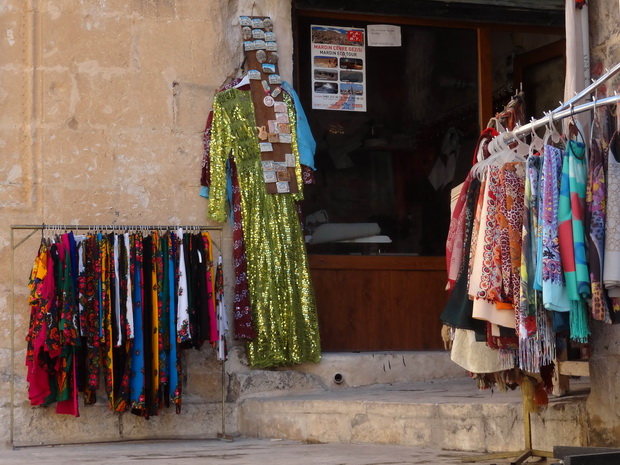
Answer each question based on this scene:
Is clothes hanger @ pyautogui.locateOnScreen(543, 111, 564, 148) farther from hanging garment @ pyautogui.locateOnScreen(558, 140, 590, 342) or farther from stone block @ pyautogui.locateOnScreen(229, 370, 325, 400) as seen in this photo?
stone block @ pyautogui.locateOnScreen(229, 370, 325, 400)

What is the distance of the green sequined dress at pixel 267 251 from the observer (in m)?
7.62

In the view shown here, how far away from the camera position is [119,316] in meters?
7.01

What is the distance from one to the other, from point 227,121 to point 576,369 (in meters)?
3.01

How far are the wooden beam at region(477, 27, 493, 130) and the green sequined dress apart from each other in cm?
162

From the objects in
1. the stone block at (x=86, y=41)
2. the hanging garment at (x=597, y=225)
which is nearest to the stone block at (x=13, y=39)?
the stone block at (x=86, y=41)

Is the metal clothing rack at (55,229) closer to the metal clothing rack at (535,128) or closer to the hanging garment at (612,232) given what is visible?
the metal clothing rack at (535,128)

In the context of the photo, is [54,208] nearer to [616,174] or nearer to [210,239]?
[210,239]

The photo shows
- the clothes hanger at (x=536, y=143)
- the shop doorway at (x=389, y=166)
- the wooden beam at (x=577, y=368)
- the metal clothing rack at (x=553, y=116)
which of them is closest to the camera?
the metal clothing rack at (x=553, y=116)

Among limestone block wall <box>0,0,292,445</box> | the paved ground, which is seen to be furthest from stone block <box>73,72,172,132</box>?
the paved ground

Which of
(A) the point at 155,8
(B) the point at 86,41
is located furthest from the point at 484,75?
(B) the point at 86,41

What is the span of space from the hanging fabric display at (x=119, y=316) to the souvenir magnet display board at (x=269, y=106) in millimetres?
774

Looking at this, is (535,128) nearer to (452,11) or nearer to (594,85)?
(594,85)

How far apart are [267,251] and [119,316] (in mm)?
1158

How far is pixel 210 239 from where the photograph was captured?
7398mm
